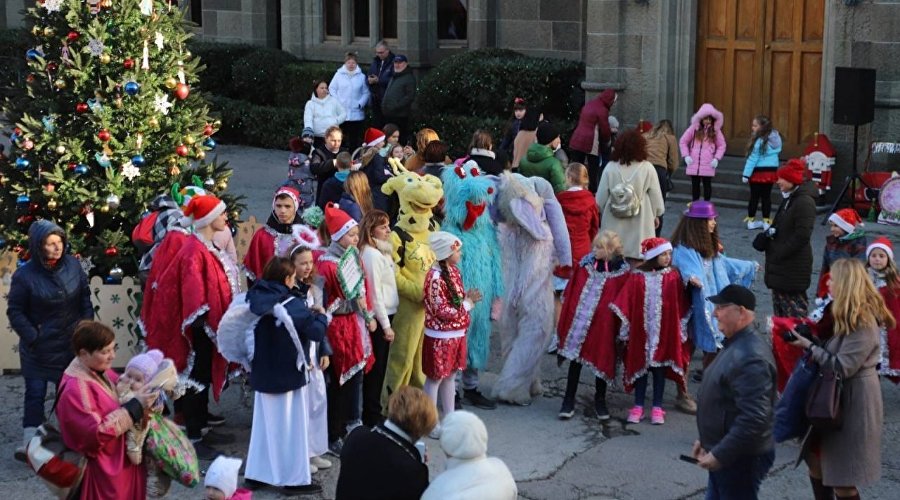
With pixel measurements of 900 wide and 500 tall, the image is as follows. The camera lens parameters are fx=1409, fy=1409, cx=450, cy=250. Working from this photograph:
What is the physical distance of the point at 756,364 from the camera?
22.4ft

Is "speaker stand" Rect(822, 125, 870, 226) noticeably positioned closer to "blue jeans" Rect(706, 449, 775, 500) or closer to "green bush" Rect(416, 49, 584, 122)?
"green bush" Rect(416, 49, 584, 122)

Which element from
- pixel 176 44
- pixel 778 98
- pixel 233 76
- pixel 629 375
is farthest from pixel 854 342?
pixel 233 76

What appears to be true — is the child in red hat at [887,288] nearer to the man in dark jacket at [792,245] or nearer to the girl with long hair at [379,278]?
the man in dark jacket at [792,245]

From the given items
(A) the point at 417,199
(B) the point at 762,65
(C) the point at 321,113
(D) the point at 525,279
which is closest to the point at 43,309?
(A) the point at 417,199

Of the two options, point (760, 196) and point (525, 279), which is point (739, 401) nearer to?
point (525, 279)

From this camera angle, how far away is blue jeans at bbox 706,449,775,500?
696 cm

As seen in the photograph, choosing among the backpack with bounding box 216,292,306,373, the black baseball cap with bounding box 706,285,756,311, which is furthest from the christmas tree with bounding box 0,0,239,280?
the black baseball cap with bounding box 706,285,756,311

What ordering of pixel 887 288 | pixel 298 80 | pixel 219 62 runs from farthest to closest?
1. pixel 219 62
2. pixel 298 80
3. pixel 887 288

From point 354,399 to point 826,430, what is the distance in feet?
10.8

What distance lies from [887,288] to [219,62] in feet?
50.7

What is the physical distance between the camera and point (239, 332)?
27.7 feet

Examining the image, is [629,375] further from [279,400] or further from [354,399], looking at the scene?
[279,400]

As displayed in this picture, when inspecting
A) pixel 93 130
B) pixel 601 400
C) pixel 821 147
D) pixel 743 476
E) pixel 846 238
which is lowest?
pixel 601 400

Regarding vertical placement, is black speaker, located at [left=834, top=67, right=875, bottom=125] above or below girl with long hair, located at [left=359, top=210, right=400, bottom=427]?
above
